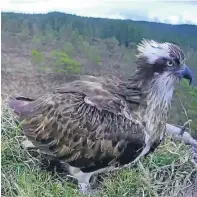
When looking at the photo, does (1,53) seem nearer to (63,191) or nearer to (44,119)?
(44,119)

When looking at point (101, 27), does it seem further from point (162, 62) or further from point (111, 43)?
point (162, 62)

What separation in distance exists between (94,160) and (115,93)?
161 mm

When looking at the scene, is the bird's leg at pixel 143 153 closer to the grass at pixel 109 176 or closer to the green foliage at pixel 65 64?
the grass at pixel 109 176

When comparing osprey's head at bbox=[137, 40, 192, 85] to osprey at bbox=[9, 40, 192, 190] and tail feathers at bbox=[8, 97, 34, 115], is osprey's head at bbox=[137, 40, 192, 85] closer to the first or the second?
osprey at bbox=[9, 40, 192, 190]

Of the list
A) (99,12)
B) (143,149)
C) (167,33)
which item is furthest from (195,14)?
(143,149)

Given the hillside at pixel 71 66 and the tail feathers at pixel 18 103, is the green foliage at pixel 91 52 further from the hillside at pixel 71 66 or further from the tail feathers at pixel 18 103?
the tail feathers at pixel 18 103

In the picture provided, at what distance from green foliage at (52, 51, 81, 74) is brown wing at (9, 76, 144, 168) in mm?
31

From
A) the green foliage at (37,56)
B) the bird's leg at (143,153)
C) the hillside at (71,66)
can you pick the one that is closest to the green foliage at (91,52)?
the hillside at (71,66)


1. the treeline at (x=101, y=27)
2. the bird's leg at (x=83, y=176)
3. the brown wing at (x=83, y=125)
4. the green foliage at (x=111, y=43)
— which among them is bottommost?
the bird's leg at (x=83, y=176)

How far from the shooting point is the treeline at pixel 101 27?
1732mm

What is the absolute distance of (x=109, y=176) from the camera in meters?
1.77

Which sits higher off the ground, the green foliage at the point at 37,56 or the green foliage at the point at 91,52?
the green foliage at the point at 91,52

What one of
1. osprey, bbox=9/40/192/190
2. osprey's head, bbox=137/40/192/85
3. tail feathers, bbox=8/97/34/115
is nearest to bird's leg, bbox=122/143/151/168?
osprey, bbox=9/40/192/190

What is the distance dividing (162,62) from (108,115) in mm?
168
